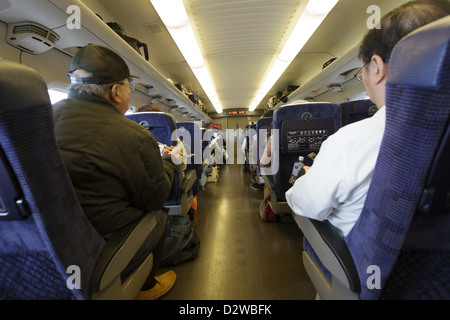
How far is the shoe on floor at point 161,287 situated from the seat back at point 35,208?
33.2 inches

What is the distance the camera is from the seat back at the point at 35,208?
0.42m

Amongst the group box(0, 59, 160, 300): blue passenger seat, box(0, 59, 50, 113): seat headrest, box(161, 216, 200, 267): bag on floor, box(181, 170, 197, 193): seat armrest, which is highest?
box(0, 59, 50, 113): seat headrest

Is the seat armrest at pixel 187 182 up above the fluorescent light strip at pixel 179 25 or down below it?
below

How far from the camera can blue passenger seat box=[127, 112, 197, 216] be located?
5.64ft

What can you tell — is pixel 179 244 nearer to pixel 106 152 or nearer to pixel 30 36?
pixel 106 152

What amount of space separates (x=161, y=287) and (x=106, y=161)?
3.80ft

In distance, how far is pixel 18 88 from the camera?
409 mm

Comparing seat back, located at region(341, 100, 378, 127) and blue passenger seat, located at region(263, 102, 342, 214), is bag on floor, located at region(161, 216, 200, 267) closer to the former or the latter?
blue passenger seat, located at region(263, 102, 342, 214)

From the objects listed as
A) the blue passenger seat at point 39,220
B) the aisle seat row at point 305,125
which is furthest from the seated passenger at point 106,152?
the aisle seat row at point 305,125

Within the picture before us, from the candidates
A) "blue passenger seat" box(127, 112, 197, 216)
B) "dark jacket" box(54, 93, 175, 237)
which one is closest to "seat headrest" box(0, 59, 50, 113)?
"dark jacket" box(54, 93, 175, 237)

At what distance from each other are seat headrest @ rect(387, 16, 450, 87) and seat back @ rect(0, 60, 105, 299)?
949mm

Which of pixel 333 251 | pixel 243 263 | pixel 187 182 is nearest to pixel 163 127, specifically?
pixel 187 182

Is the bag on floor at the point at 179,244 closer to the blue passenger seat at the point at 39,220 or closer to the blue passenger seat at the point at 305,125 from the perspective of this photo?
the blue passenger seat at the point at 39,220

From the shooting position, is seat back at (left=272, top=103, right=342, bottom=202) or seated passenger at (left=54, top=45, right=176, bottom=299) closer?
seated passenger at (left=54, top=45, right=176, bottom=299)
